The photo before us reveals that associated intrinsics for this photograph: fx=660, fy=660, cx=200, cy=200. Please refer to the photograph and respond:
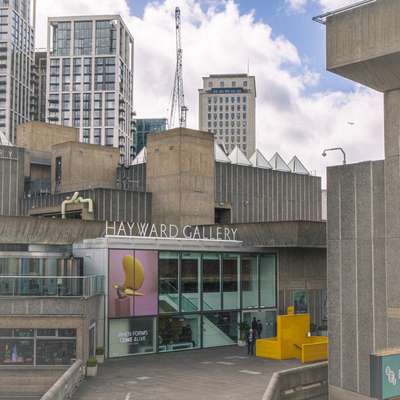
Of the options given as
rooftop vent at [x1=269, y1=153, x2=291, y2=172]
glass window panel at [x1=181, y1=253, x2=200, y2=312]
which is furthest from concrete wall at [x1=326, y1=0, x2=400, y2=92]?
rooftop vent at [x1=269, y1=153, x2=291, y2=172]

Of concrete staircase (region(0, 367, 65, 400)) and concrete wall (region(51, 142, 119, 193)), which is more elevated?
concrete wall (region(51, 142, 119, 193))

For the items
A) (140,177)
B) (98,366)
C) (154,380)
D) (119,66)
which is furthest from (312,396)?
(119,66)

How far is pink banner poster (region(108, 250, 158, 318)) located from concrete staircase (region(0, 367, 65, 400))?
240 inches

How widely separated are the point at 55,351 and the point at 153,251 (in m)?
9.60

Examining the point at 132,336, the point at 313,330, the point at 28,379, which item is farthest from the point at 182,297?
the point at 28,379

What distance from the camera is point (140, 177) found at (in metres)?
65.3

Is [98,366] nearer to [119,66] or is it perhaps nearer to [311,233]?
[311,233]

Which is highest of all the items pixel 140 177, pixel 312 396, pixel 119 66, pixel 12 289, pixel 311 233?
pixel 119 66

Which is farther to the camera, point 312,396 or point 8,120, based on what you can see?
point 8,120

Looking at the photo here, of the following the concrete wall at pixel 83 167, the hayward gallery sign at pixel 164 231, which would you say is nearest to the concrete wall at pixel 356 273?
the hayward gallery sign at pixel 164 231

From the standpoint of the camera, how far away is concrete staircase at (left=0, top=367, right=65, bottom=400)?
33906 mm

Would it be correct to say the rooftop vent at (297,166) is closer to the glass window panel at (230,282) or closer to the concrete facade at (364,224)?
the glass window panel at (230,282)

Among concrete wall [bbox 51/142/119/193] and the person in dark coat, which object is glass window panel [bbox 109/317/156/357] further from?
concrete wall [bbox 51/142/119/193]

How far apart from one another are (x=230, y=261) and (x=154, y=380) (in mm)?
14953
